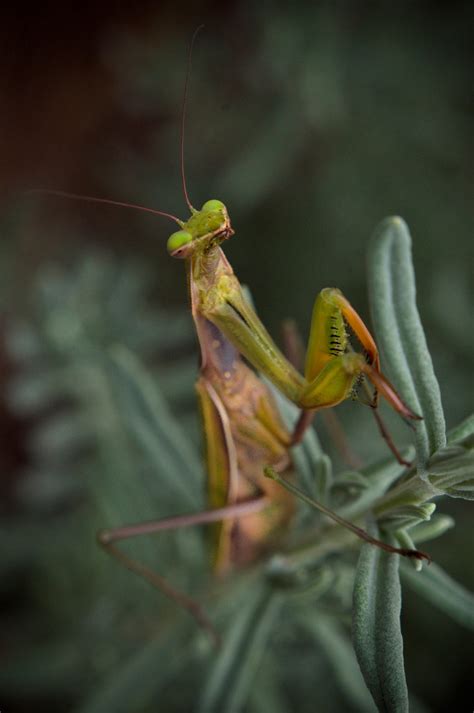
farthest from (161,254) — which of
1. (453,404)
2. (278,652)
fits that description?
(278,652)

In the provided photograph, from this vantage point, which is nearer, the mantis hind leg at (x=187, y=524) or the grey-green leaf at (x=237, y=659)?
the grey-green leaf at (x=237, y=659)

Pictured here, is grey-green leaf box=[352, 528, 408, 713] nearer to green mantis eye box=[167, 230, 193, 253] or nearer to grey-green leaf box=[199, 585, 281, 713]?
grey-green leaf box=[199, 585, 281, 713]

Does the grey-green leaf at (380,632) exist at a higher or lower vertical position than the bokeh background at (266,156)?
lower

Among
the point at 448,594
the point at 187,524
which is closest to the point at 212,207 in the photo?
the point at 187,524

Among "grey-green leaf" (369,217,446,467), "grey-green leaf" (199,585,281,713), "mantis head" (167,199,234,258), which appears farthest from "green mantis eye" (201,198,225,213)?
"grey-green leaf" (199,585,281,713)

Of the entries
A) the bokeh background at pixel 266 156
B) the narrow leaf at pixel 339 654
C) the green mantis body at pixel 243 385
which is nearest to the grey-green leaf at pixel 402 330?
the green mantis body at pixel 243 385

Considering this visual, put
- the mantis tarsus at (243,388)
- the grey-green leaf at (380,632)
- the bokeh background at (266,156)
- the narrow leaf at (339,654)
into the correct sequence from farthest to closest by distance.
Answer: the bokeh background at (266,156) < the narrow leaf at (339,654) < the mantis tarsus at (243,388) < the grey-green leaf at (380,632)

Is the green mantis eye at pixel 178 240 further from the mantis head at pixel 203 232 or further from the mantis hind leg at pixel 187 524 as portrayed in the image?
the mantis hind leg at pixel 187 524

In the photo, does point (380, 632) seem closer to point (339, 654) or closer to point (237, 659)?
point (237, 659)
